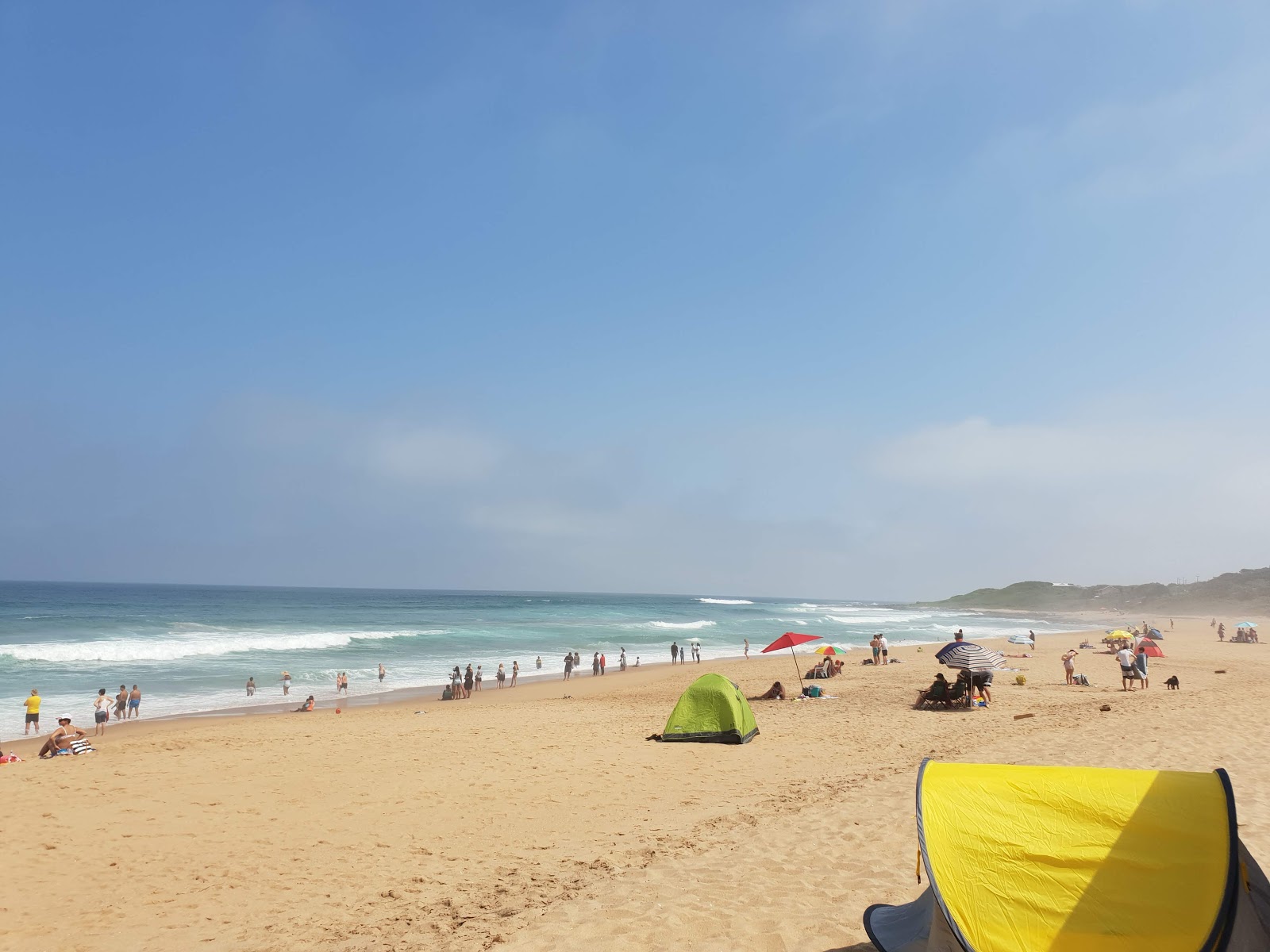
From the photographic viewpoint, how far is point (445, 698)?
2572 cm

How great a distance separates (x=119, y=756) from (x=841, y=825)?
13.7 meters

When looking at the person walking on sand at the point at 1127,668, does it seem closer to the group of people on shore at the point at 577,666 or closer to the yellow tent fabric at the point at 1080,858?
the yellow tent fabric at the point at 1080,858

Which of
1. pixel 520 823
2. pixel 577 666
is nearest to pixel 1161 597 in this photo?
pixel 577 666

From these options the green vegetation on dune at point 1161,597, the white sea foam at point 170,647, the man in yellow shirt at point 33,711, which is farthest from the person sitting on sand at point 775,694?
the green vegetation on dune at point 1161,597

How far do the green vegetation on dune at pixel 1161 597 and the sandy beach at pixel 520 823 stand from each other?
325 ft

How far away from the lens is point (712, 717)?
14.5m

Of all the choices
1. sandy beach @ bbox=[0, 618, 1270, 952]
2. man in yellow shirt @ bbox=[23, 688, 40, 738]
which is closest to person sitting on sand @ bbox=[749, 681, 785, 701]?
sandy beach @ bbox=[0, 618, 1270, 952]

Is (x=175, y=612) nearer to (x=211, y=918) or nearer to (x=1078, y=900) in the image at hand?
(x=211, y=918)

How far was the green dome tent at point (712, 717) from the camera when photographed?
47.0 feet

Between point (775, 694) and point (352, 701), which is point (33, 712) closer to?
point (352, 701)

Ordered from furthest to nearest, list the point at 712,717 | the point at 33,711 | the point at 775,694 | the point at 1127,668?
the point at 775,694, the point at 1127,668, the point at 33,711, the point at 712,717

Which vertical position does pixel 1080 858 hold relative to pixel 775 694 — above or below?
above

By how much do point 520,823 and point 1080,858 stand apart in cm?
691

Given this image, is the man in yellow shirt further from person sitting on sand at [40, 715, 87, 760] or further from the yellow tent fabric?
the yellow tent fabric
